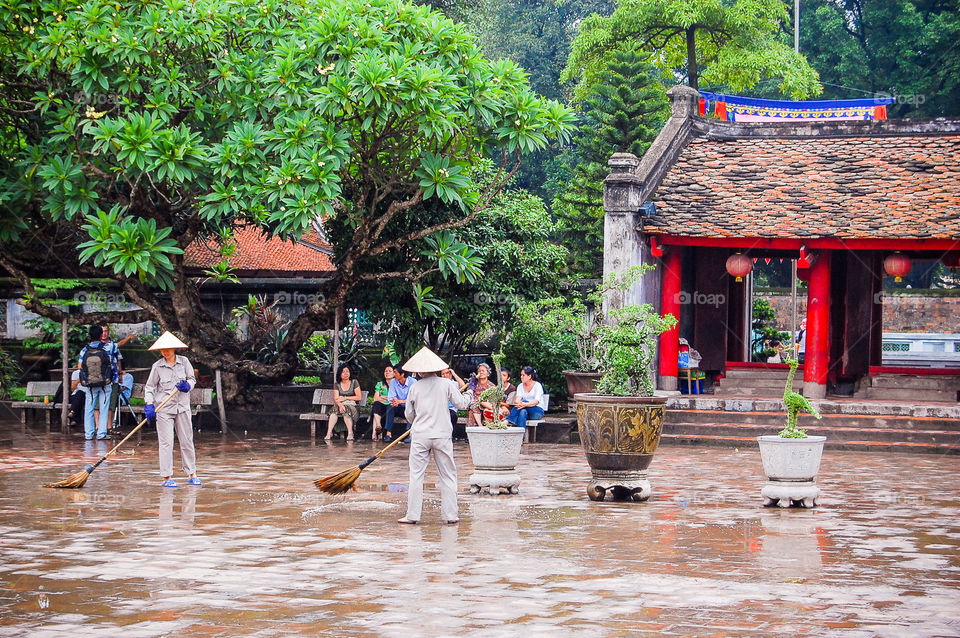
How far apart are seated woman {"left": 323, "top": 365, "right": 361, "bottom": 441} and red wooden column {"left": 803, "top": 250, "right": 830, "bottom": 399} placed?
284 inches

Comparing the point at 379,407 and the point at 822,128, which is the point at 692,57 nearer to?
the point at 822,128

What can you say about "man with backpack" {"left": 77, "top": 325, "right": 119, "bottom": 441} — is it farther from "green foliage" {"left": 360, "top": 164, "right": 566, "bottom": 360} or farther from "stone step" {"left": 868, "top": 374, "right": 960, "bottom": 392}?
"stone step" {"left": 868, "top": 374, "right": 960, "bottom": 392}

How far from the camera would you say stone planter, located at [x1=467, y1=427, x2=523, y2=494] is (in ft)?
37.3

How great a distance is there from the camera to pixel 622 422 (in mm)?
10859

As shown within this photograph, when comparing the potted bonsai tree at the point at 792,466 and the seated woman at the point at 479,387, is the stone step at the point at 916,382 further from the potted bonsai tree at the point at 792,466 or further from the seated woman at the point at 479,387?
the potted bonsai tree at the point at 792,466

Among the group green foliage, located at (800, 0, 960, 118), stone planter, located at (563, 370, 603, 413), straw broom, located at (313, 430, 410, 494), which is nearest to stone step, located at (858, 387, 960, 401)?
stone planter, located at (563, 370, 603, 413)

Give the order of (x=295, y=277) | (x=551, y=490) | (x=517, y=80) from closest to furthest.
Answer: (x=551, y=490) → (x=517, y=80) → (x=295, y=277)

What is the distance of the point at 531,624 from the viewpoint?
6211 mm

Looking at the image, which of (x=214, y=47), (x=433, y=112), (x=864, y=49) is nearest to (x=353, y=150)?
(x=433, y=112)

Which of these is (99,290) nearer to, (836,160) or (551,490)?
(551,490)

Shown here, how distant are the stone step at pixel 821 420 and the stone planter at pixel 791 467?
6566 mm

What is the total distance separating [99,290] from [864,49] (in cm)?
2848

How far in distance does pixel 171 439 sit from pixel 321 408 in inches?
220

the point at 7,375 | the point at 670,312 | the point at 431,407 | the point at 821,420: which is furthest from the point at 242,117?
the point at 821,420
